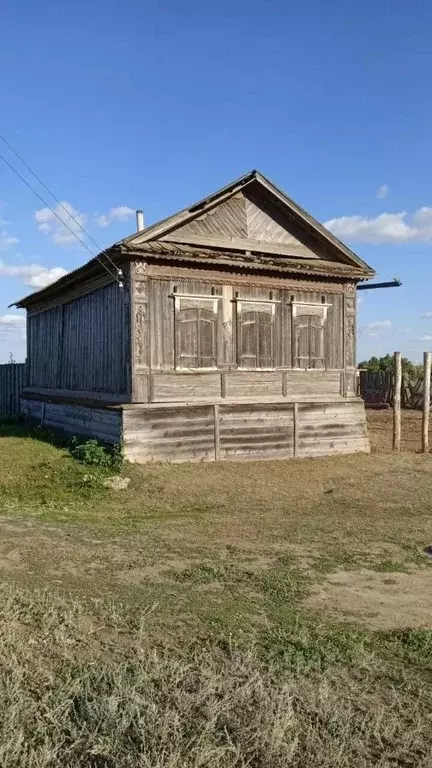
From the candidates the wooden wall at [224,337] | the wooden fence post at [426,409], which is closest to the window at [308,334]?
the wooden wall at [224,337]

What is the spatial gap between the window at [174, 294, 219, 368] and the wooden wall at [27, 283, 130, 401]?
1.17 meters

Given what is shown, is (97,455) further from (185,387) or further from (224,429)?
(224,429)

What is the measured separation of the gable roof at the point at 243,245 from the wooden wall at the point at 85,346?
859mm

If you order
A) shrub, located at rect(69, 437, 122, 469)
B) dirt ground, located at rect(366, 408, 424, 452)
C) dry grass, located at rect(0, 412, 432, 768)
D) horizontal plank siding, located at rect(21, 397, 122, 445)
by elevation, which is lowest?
dirt ground, located at rect(366, 408, 424, 452)

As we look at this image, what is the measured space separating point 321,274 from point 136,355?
5235mm

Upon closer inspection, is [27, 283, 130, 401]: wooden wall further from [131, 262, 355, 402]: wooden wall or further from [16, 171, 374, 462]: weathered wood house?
[131, 262, 355, 402]: wooden wall

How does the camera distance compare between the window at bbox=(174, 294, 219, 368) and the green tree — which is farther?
the green tree

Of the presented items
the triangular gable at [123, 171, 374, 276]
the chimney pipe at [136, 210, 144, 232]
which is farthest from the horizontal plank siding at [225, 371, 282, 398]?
the chimney pipe at [136, 210, 144, 232]

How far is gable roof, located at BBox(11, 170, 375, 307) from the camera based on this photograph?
14.3 m

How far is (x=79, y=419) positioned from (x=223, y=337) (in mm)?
4184

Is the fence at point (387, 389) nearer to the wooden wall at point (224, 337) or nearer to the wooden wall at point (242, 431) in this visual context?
the wooden wall at point (242, 431)

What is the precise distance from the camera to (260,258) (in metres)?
15.6

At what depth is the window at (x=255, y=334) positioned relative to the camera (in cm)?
1565

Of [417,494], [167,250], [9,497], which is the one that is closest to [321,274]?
[167,250]
